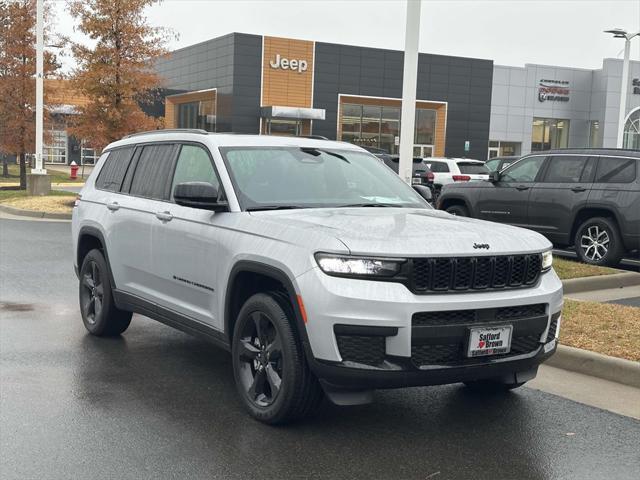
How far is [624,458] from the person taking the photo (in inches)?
188

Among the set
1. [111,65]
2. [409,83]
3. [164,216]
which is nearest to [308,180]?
[164,216]

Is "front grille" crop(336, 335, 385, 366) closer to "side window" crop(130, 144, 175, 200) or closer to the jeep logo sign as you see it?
"side window" crop(130, 144, 175, 200)

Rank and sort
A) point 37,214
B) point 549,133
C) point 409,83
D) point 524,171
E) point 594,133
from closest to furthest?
point 409,83 → point 524,171 → point 37,214 → point 549,133 → point 594,133

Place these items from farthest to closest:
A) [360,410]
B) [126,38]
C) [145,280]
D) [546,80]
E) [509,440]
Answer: [546,80] < [126,38] < [145,280] < [360,410] < [509,440]

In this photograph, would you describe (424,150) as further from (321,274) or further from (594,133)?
(321,274)

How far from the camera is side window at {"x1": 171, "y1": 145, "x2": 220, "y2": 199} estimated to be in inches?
240

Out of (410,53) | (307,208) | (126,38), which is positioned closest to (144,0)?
(126,38)

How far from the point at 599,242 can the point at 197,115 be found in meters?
43.8

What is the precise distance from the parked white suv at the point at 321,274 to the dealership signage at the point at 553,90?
53.4 meters

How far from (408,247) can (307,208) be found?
123cm

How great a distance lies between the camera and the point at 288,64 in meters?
48.5

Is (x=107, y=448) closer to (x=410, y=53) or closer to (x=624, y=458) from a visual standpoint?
(x=624, y=458)

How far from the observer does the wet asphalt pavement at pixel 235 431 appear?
449 centimetres

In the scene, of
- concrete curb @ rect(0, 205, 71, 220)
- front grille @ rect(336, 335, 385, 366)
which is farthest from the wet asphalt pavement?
concrete curb @ rect(0, 205, 71, 220)
